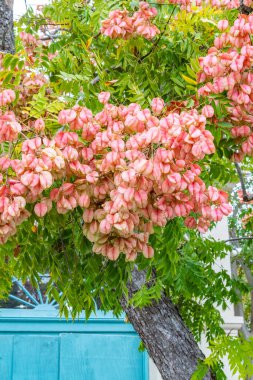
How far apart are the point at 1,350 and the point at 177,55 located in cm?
456

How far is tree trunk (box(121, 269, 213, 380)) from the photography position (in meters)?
4.02

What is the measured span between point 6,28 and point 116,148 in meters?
1.77

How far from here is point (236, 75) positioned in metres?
2.38

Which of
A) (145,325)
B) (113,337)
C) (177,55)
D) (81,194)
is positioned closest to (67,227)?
(81,194)

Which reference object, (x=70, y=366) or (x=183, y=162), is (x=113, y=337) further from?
(x=183, y=162)

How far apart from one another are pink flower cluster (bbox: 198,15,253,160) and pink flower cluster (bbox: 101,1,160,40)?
1.10ft

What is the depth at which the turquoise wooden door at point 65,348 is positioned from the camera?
6730 mm

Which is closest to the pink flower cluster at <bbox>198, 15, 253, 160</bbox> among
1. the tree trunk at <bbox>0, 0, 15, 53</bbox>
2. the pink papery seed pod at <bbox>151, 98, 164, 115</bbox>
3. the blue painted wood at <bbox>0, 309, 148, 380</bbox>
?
the pink papery seed pod at <bbox>151, 98, 164, 115</bbox>

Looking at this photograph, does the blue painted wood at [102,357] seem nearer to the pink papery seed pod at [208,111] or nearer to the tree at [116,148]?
the tree at [116,148]

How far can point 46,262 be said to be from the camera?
118 inches

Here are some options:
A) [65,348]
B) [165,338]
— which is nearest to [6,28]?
[165,338]

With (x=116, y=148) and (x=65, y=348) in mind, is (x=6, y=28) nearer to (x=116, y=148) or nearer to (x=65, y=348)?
(x=116, y=148)

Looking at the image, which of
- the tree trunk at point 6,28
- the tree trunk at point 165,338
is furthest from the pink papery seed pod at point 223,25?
the tree trunk at point 165,338

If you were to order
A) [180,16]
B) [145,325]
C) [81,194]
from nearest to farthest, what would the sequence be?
1. [81,194]
2. [180,16]
3. [145,325]
